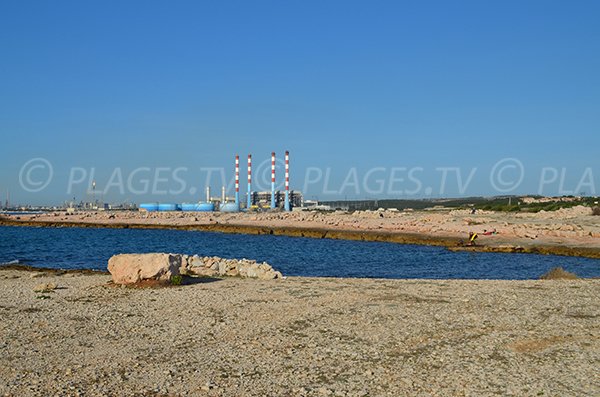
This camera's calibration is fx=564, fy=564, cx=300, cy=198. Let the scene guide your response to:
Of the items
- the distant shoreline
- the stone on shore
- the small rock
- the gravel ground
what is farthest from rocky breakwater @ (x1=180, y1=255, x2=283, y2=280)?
the distant shoreline

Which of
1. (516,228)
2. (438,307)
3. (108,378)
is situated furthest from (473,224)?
(108,378)

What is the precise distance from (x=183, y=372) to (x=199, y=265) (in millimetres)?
11404

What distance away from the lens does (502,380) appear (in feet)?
23.2

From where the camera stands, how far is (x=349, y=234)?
191ft

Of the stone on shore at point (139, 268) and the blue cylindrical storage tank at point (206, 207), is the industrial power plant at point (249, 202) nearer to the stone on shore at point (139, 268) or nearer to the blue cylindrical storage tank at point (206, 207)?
the blue cylindrical storage tank at point (206, 207)

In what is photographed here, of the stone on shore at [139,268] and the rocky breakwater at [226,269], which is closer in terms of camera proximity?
the stone on shore at [139,268]

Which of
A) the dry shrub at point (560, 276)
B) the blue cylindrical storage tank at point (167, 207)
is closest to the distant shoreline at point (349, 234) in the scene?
the dry shrub at point (560, 276)

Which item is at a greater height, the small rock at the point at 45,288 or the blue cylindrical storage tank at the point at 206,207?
the blue cylindrical storage tank at the point at 206,207

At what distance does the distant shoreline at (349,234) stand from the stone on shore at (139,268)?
26.4 meters

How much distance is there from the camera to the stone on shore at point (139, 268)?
15.3 meters

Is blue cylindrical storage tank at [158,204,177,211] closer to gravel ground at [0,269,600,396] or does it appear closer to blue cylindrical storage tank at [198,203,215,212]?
blue cylindrical storage tank at [198,203,215,212]

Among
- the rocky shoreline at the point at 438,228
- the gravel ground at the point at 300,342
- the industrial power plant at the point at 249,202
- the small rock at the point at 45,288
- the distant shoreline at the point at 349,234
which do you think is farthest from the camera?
the industrial power plant at the point at 249,202

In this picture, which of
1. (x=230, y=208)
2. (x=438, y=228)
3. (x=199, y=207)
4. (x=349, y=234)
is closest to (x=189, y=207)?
(x=199, y=207)

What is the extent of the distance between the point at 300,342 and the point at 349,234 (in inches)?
1952
